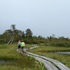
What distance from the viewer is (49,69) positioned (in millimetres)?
22844

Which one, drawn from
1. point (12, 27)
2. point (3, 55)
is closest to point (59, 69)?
point (3, 55)

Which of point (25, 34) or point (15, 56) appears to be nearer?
point (15, 56)

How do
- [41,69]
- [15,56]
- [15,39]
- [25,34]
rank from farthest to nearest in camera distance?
[25,34] → [15,39] → [15,56] → [41,69]

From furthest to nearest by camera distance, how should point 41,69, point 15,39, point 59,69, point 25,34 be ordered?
1. point 25,34
2. point 15,39
3. point 59,69
4. point 41,69

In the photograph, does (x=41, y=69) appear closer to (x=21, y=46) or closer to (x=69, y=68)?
(x=69, y=68)

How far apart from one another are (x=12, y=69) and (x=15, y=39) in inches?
3066

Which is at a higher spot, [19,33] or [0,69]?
[19,33]

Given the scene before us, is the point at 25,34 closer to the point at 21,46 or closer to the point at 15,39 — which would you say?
the point at 15,39

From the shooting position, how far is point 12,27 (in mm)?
105562

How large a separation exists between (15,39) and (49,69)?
253 ft

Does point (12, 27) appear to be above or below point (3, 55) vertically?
above

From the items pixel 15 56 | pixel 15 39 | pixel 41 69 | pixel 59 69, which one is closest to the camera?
pixel 41 69

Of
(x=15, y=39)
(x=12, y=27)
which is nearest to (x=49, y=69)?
(x=15, y=39)

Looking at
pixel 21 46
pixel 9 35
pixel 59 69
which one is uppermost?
pixel 9 35
